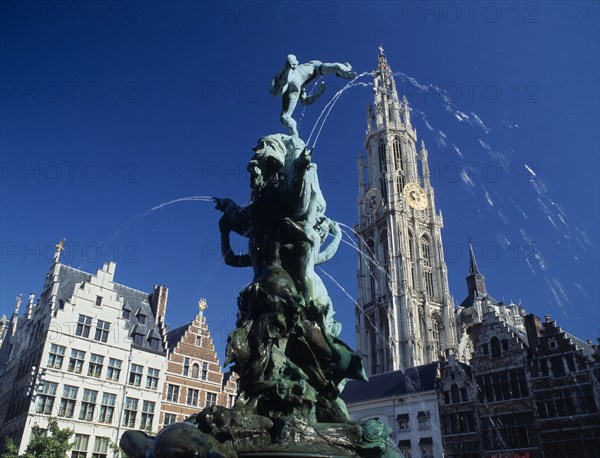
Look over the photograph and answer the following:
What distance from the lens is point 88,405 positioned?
2761 centimetres

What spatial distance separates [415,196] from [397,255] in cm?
1520

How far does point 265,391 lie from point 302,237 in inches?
101

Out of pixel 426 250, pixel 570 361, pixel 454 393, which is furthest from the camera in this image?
pixel 426 250

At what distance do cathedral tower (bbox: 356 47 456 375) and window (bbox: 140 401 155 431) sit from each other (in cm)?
4075

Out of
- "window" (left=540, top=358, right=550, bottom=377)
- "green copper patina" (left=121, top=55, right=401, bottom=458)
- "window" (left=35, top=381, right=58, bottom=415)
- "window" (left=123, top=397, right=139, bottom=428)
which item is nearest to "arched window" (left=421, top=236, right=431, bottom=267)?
"window" (left=540, top=358, right=550, bottom=377)

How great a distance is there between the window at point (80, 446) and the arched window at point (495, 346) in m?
26.0

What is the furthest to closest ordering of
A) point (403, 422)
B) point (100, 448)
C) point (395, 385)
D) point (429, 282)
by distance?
point (429, 282) < point (395, 385) < point (403, 422) < point (100, 448)

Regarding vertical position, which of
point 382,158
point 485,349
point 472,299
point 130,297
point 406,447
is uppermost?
point 382,158

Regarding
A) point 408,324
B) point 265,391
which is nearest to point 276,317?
point 265,391

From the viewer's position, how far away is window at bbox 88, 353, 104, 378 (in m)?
28.4

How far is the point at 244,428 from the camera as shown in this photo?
5.77m

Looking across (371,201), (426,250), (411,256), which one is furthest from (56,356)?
(371,201)

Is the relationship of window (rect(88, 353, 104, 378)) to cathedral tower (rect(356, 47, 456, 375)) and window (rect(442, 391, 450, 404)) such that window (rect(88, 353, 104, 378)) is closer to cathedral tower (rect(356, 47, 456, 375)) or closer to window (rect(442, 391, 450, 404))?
window (rect(442, 391, 450, 404))

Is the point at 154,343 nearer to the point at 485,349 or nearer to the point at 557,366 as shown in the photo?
the point at 485,349
